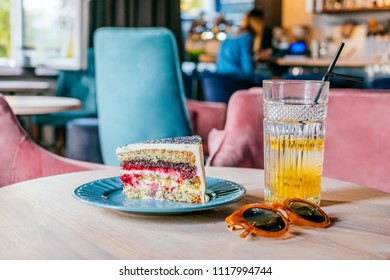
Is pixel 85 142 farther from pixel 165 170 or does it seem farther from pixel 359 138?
pixel 165 170

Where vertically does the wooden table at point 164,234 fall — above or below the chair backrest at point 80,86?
above

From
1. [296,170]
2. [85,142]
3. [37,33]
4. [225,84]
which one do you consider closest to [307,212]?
[296,170]

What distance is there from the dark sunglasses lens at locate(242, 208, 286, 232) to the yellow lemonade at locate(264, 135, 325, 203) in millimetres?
203

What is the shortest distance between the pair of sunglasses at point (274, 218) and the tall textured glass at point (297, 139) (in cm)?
14

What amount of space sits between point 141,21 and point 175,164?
5.89m

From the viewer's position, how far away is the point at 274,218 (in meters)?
0.95

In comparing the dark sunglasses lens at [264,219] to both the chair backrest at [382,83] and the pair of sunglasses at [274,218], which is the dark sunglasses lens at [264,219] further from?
the chair backrest at [382,83]

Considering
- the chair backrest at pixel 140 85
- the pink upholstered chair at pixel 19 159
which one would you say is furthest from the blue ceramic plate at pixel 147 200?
the chair backrest at pixel 140 85

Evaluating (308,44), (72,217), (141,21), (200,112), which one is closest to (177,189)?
(72,217)

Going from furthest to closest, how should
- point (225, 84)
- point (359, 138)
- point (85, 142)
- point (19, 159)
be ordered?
point (85, 142), point (225, 84), point (359, 138), point (19, 159)

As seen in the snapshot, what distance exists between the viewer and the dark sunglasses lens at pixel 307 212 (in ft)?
3.25

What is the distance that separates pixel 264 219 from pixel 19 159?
1.01 m

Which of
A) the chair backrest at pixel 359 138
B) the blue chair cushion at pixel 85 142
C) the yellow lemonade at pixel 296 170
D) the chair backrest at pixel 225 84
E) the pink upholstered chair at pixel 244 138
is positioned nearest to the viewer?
the yellow lemonade at pixel 296 170
